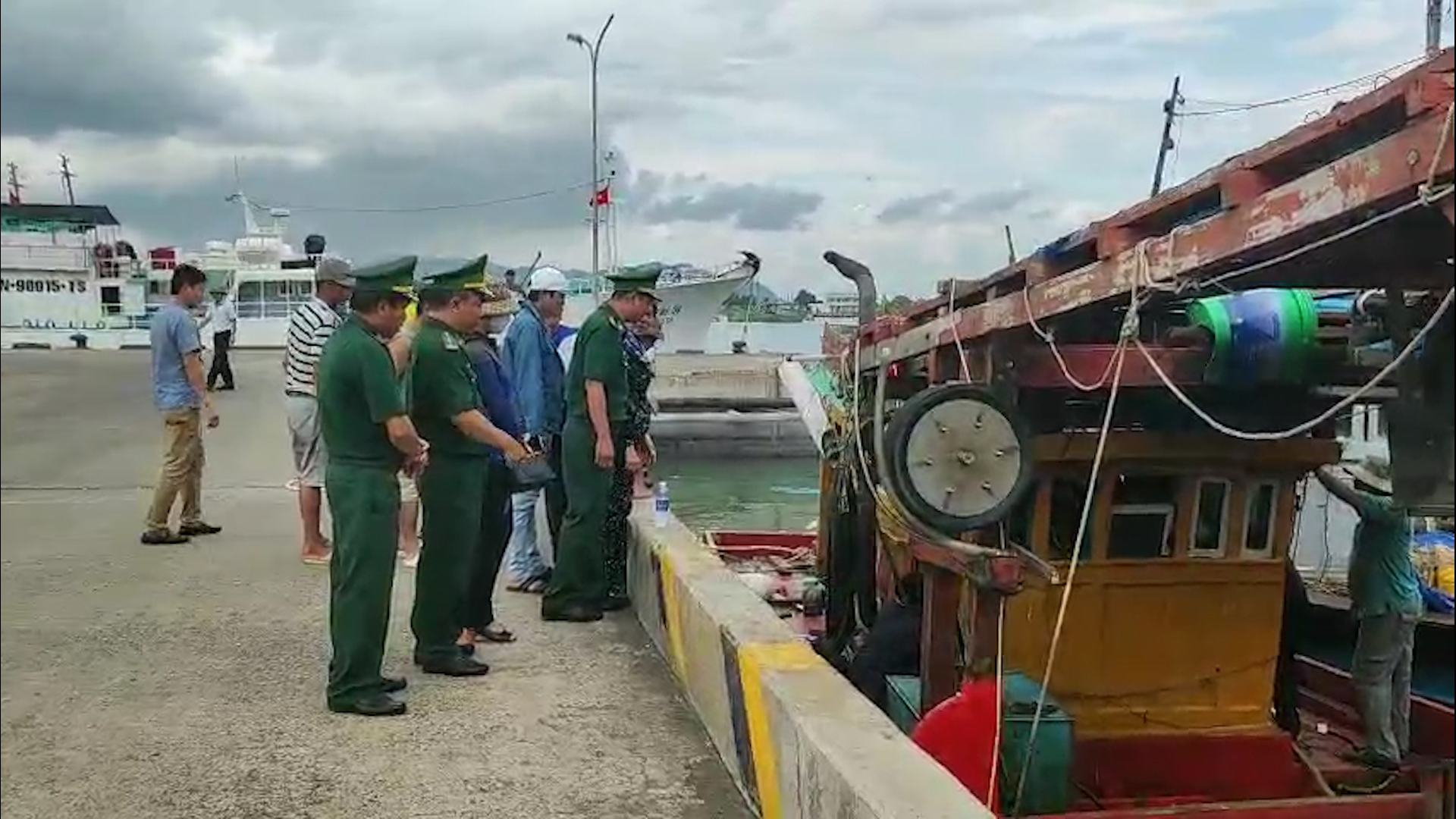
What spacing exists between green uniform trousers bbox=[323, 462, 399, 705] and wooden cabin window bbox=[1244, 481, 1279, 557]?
4373 mm

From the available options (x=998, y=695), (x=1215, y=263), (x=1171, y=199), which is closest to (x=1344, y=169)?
(x=1215, y=263)

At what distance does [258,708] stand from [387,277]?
6.14 ft

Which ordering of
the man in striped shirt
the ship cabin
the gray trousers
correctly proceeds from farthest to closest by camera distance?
1. the man in striped shirt
2. the gray trousers
3. the ship cabin

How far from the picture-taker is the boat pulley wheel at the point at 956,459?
544 centimetres

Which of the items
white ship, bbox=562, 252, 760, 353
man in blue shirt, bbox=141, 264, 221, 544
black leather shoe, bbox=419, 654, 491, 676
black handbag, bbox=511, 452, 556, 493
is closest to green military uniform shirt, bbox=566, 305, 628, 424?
black handbag, bbox=511, 452, 556, 493

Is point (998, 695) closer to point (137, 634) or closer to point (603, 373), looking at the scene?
point (603, 373)

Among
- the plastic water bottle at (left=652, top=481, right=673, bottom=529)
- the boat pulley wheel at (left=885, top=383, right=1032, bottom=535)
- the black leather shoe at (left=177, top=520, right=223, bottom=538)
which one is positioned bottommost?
the black leather shoe at (left=177, top=520, right=223, bottom=538)

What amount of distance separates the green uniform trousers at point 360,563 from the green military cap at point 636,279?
7.09 feet

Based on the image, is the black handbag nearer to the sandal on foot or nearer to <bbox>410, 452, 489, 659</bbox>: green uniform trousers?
<bbox>410, 452, 489, 659</bbox>: green uniform trousers

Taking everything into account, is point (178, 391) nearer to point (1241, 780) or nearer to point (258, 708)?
point (258, 708)

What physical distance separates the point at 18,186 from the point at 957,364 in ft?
15.2

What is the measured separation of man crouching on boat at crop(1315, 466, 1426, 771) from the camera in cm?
769

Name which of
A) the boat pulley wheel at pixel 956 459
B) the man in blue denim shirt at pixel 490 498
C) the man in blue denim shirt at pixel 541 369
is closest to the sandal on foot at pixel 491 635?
the man in blue denim shirt at pixel 490 498

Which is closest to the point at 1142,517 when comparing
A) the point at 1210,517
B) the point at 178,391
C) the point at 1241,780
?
the point at 1210,517
